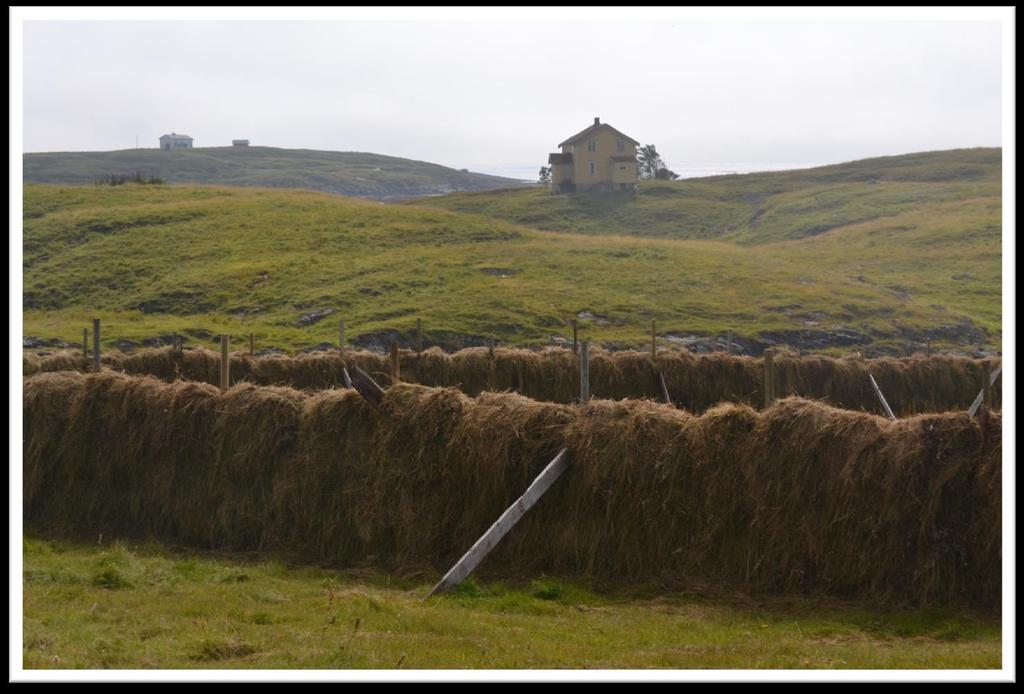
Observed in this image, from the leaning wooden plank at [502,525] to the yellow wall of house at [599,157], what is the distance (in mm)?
109793

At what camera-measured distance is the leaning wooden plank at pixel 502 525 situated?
13905mm

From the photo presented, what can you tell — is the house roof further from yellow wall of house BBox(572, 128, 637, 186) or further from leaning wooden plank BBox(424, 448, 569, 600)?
leaning wooden plank BBox(424, 448, 569, 600)

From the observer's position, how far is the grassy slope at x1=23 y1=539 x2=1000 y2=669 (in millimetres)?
10516

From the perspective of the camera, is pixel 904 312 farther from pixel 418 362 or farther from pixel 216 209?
pixel 216 209

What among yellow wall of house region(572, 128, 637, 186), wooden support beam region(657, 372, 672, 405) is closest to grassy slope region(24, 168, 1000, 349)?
wooden support beam region(657, 372, 672, 405)

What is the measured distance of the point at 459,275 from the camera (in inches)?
2486

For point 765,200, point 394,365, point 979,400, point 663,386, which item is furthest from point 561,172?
point 394,365

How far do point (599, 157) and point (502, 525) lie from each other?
366ft

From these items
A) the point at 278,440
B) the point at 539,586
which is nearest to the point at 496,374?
the point at 278,440

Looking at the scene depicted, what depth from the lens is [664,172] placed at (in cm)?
17550

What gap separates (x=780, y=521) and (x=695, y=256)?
195ft

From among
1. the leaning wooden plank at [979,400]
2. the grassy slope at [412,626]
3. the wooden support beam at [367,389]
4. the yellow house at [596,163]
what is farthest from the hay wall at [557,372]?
the yellow house at [596,163]

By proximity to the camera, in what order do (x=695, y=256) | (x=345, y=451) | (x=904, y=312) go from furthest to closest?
1. (x=695, y=256)
2. (x=904, y=312)
3. (x=345, y=451)

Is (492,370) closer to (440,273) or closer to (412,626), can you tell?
(412,626)
